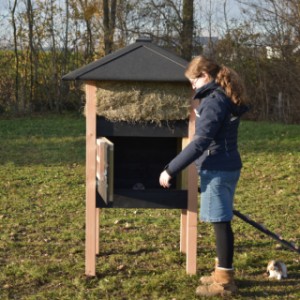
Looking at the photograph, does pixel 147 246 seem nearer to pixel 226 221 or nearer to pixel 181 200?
pixel 181 200

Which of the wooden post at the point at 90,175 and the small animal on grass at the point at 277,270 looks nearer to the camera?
the wooden post at the point at 90,175

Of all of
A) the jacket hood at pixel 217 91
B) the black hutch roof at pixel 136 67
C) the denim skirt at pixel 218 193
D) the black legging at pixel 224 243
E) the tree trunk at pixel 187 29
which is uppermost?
the tree trunk at pixel 187 29

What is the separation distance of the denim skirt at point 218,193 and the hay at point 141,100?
1.70ft

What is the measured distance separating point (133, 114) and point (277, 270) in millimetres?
1595

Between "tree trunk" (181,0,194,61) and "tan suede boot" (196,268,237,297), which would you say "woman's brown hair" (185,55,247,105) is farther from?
"tree trunk" (181,0,194,61)

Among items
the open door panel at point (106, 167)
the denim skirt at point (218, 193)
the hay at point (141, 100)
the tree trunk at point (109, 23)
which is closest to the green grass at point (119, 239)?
the denim skirt at point (218, 193)

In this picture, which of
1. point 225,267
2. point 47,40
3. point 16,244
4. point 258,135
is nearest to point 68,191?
point 16,244

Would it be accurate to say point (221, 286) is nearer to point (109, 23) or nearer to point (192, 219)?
point (192, 219)

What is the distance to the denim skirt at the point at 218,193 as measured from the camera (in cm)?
378

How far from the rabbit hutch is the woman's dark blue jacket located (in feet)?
0.97

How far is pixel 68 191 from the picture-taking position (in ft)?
23.8

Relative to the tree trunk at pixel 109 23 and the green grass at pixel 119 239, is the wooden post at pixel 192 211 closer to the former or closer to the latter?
the green grass at pixel 119 239

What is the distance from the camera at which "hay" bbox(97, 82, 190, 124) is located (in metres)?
3.96

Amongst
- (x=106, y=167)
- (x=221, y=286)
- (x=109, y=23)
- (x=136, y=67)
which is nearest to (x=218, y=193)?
(x=221, y=286)
